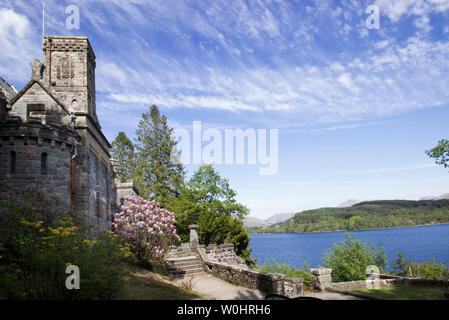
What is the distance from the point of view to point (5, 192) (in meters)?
11.7

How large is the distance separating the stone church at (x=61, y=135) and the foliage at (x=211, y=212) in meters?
12.0

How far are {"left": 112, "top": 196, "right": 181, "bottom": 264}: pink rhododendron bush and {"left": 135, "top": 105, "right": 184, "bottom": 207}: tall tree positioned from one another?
64.9 feet

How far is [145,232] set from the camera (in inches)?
629

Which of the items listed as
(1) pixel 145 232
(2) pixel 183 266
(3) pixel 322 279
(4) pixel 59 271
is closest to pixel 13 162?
(1) pixel 145 232

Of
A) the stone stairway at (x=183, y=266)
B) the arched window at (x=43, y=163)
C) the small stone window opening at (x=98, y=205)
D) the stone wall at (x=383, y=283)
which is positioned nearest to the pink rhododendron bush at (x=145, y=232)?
the stone stairway at (x=183, y=266)

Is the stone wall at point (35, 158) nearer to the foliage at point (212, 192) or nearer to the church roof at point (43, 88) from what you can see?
the church roof at point (43, 88)

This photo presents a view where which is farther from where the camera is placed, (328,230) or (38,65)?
(328,230)

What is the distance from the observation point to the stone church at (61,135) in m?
11.9

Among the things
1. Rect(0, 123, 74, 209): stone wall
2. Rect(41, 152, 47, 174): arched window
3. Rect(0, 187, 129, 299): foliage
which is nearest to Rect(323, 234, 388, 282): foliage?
Rect(0, 123, 74, 209): stone wall
